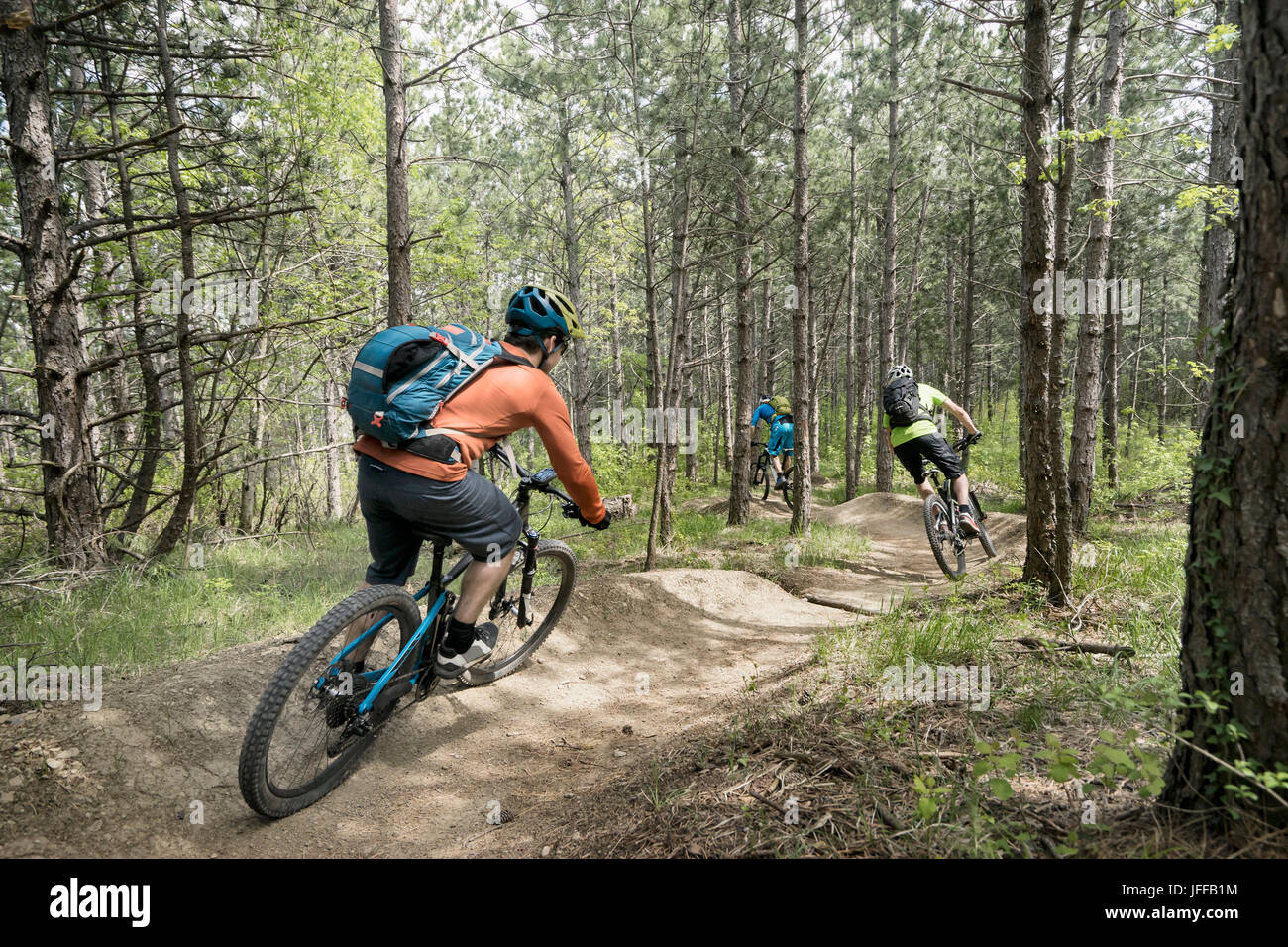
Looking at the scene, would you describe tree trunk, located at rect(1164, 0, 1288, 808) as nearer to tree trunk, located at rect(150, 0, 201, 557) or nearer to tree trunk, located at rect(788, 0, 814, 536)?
tree trunk, located at rect(150, 0, 201, 557)

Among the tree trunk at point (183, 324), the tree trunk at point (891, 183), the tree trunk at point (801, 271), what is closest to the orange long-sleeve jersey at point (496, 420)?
the tree trunk at point (183, 324)

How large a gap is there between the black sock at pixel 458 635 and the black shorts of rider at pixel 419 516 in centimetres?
40

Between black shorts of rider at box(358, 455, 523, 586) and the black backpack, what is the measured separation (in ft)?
17.1

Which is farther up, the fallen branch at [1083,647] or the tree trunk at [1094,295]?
the tree trunk at [1094,295]

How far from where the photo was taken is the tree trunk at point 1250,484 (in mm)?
1644

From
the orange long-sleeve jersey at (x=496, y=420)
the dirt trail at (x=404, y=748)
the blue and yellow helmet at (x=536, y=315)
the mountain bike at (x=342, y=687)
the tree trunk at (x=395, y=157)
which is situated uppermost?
the tree trunk at (x=395, y=157)

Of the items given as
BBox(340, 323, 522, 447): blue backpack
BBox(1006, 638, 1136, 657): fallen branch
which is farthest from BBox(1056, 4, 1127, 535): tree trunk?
BBox(340, 323, 522, 447): blue backpack

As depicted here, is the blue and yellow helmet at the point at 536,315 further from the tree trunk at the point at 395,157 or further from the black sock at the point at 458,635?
the tree trunk at the point at 395,157

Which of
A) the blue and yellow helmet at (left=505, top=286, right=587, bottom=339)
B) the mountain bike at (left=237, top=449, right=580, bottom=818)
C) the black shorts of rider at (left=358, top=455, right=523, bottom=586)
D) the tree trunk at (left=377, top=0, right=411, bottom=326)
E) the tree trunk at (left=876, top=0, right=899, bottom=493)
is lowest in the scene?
the mountain bike at (left=237, top=449, right=580, bottom=818)

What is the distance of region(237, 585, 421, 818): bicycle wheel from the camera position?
2.66m

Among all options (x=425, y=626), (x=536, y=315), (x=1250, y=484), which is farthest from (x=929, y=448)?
(x=425, y=626)

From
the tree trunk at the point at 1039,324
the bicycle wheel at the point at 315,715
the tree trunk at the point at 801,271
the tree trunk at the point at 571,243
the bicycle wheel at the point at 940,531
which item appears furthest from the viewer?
the tree trunk at the point at 571,243
